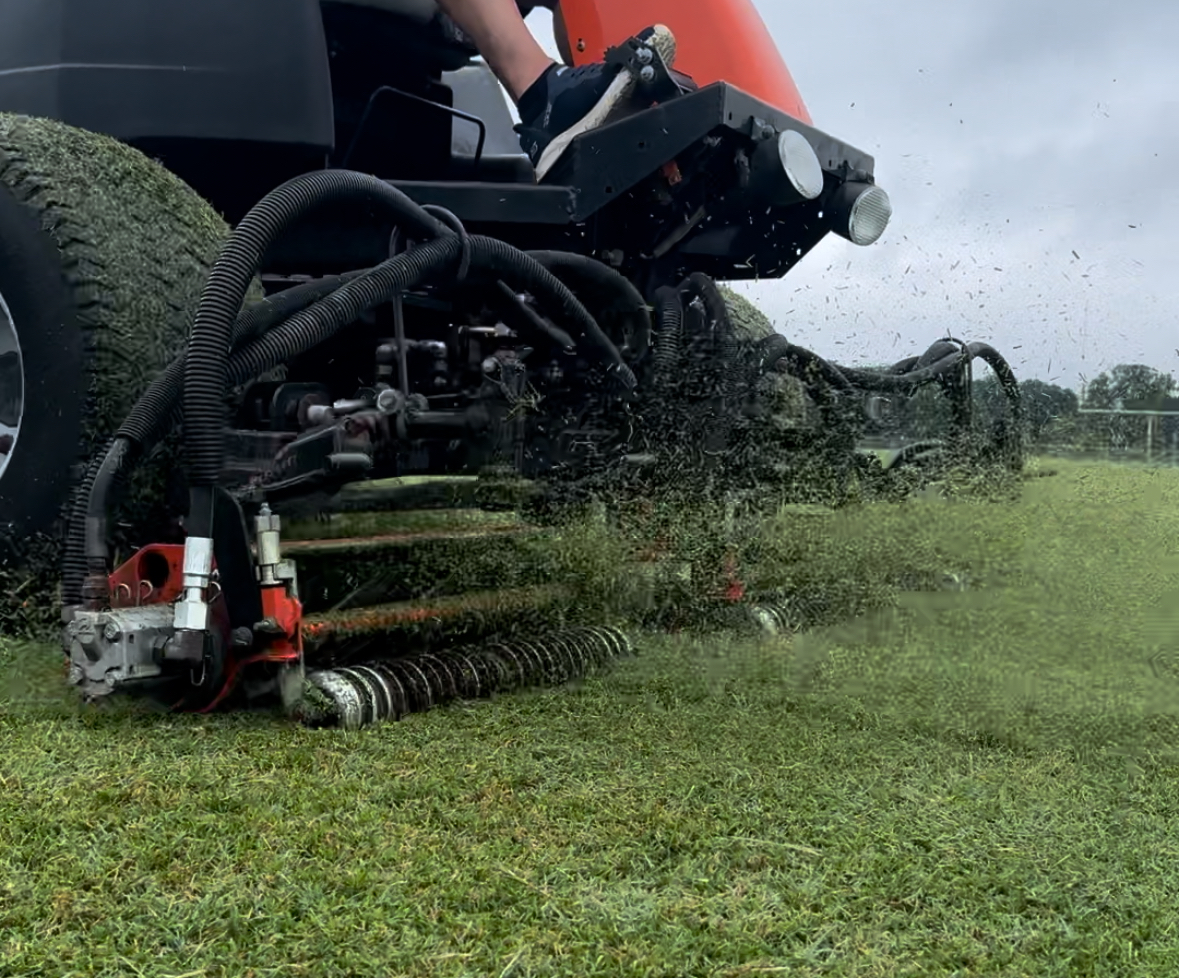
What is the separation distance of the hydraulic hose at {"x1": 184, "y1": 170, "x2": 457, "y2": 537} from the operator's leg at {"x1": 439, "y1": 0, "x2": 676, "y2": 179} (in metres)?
0.97

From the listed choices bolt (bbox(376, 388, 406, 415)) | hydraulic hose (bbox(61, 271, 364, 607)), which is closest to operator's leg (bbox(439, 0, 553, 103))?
bolt (bbox(376, 388, 406, 415))

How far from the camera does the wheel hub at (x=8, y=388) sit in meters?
2.80

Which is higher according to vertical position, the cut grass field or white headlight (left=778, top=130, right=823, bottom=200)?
white headlight (left=778, top=130, right=823, bottom=200)

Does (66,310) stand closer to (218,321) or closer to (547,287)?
(218,321)

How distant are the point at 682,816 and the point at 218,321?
1.22 meters

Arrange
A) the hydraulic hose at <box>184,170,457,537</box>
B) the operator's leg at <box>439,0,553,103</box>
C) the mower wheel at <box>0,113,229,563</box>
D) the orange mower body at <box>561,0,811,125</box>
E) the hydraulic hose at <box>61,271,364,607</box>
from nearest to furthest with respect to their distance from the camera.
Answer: the hydraulic hose at <box>184,170,457,537</box> < the hydraulic hose at <box>61,271,364,607</box> < the mower wheel at <box>0,113,229,563</box> < the operator's leg at <box>439,0,553,103</box> < the orange mower body at <box>561,0,811,125</box>

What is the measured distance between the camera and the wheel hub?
280 centimetres

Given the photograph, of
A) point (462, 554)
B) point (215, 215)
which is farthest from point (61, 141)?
point (462, 554)

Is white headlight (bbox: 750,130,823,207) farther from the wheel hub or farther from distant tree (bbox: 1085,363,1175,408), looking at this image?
the wheel hub

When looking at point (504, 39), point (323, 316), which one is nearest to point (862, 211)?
point (504, 39)

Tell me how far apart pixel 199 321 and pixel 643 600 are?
55.4 inches

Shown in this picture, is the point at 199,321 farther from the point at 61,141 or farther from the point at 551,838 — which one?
the point at 551,838

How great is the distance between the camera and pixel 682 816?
6.01 feet

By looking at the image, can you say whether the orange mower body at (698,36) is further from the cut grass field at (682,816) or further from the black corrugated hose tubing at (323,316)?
the cut grass field at (682,816)
